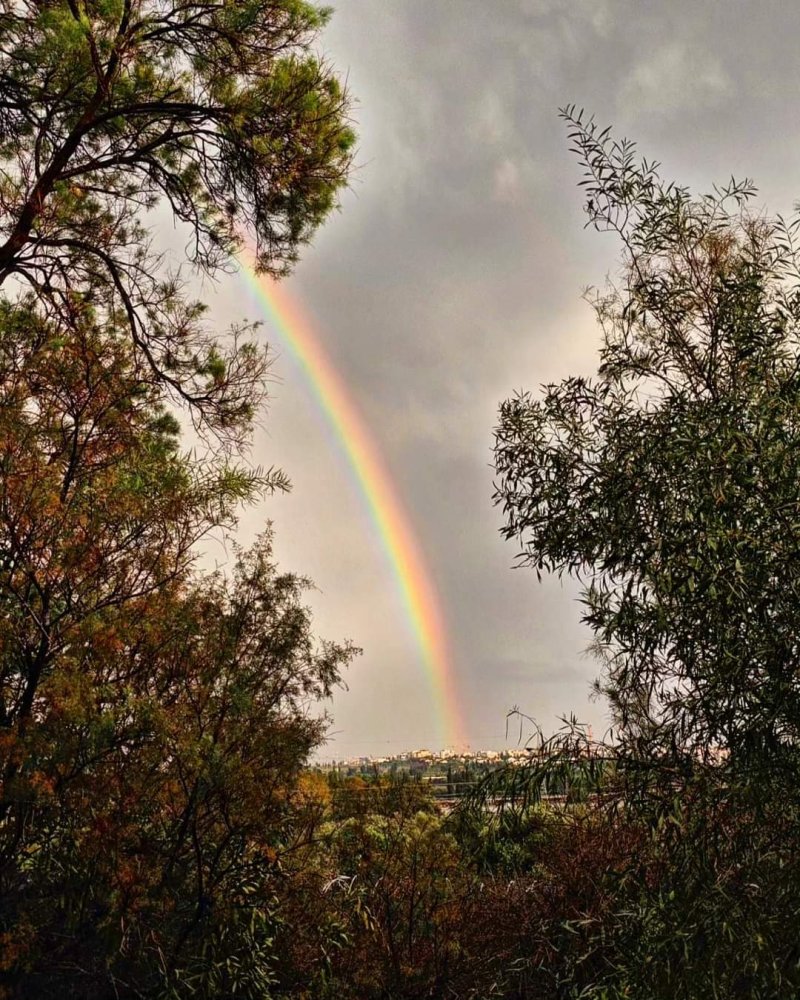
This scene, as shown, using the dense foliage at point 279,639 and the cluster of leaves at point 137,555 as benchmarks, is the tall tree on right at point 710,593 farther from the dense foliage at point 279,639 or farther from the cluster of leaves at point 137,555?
the cluster of leaves at point 137,555

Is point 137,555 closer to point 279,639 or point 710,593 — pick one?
point 279,639

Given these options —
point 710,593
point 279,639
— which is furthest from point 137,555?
point 710,593

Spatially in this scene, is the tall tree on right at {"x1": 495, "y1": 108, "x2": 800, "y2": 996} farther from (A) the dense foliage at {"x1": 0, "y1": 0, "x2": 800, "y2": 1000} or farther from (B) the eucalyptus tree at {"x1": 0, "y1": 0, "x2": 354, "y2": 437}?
(B) the eucalyptus tree at {"x1": 0, "y1": 0, "x2": 354, "y2": 437}

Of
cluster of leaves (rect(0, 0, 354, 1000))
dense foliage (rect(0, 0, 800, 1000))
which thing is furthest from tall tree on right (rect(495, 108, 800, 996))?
cluster of leaves (rect(0, 0, 354, 1000))

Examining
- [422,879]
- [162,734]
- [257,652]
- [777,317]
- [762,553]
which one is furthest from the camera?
[422,879]

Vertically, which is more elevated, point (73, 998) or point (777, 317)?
point (777, 317)

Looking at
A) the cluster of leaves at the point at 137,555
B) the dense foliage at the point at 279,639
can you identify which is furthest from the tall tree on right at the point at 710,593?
the cluster of leaves at the point at 137,555

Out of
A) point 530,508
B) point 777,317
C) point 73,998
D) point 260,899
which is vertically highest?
point 777,317

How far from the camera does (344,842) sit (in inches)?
384

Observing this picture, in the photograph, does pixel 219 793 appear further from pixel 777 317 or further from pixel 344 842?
pixel 777 317

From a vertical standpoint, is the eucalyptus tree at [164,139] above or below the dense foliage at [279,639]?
above

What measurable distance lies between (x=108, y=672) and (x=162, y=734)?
2.53 feet

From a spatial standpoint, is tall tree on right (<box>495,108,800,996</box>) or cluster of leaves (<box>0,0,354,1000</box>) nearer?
tall tree on right (<box>495,108,800,996</box>)

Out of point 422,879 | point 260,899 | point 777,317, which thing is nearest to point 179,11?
point 777,317
